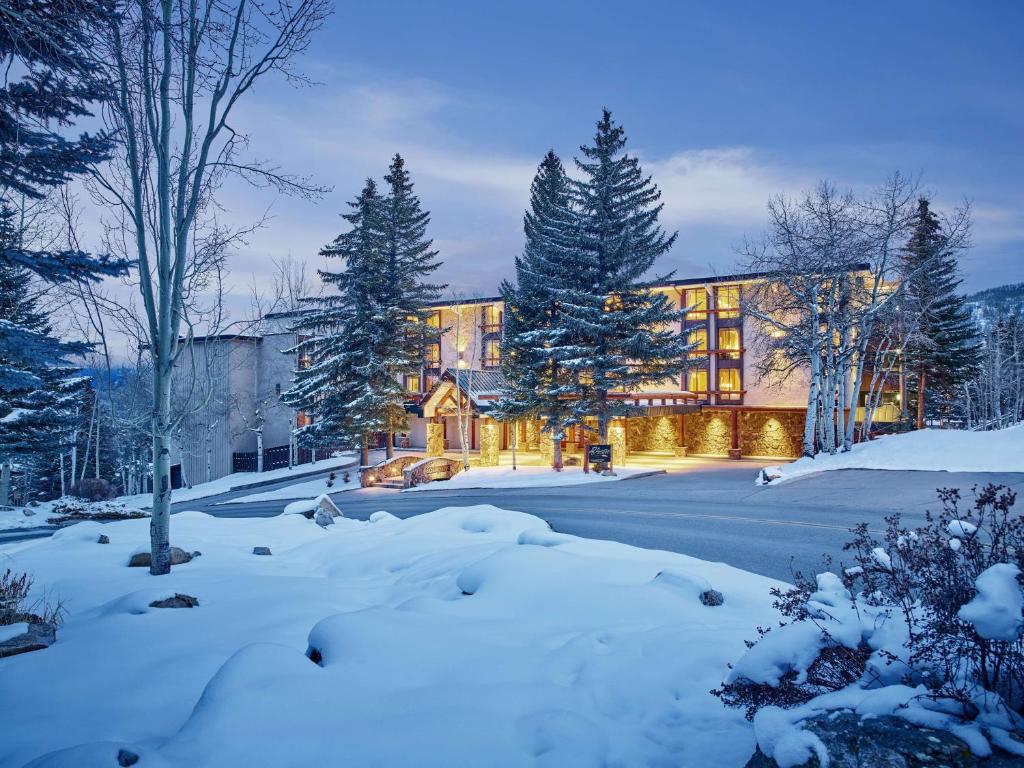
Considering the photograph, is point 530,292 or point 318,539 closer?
point 318,539

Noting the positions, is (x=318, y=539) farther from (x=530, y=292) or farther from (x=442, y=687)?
(x=530, y=292)

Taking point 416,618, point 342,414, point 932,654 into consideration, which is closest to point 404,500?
point 342,414

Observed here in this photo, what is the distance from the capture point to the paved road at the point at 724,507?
1105 centimetres

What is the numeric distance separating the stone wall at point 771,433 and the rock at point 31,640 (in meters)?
33.4

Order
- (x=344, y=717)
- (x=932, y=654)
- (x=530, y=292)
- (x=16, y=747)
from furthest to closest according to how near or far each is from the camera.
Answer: (x=530, y=292) < (x=344, y=717) < (x=16, y=747) < (x=932, y=654)

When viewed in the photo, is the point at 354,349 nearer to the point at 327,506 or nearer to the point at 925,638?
the point at 327,506

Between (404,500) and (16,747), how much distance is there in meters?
18.0

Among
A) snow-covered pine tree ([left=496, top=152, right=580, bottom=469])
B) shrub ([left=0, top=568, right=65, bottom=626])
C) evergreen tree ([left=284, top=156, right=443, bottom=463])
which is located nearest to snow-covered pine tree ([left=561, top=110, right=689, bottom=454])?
snow-covered pine tree ([left=496, top=152, right=580, bottom=469])

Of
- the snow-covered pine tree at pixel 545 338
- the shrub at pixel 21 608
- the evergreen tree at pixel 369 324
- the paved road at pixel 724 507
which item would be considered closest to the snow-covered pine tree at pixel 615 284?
the snow-covered pine tree at pixel 545 338

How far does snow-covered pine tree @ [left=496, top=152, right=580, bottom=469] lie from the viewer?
84.7 feet

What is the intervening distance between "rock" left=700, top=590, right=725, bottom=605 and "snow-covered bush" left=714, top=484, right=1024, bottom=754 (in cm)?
211

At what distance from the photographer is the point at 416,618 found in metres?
5.41

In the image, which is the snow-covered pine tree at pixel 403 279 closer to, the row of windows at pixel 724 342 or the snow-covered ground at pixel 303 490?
the snow-covered ground at pixel 303 490

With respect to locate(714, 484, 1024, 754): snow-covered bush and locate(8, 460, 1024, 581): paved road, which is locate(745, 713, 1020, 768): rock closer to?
locate(714, 484, 1024, 754): snow-covered bush
